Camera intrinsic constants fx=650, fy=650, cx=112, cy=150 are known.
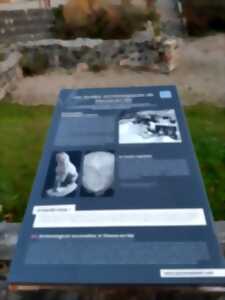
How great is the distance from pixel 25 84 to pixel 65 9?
7.53 ft

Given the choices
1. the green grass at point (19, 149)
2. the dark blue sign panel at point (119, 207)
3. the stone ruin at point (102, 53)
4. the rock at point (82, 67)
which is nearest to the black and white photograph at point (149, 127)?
the dark blue sign panel at point (119, 207)

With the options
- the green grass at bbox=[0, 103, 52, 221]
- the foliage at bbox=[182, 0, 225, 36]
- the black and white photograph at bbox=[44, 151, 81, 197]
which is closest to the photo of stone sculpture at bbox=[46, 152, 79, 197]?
the black and white photograph at bbox=[44, 151, 81, 197]

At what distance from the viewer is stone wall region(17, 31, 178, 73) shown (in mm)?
8969

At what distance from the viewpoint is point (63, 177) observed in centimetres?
319

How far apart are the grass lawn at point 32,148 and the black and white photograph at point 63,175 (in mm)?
1494

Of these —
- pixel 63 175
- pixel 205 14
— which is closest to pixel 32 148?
pixel 63 175

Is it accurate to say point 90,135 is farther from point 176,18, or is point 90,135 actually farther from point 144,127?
point 176,18

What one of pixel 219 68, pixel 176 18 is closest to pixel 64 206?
pixel 219 68

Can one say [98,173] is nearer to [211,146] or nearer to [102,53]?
[211,146]

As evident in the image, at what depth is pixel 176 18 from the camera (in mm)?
11531

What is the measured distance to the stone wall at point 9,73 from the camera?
806 centimetres

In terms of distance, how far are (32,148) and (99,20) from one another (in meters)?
4.37

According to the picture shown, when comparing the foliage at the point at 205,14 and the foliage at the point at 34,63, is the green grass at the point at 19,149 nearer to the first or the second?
the foliage at the point at 34,63

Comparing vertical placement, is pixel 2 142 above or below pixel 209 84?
above
